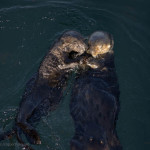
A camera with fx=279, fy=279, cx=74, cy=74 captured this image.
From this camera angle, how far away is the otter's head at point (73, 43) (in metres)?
7.15

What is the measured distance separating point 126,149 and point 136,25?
454 centimetres

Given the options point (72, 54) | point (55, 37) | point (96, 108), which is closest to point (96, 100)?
point (96, 108)

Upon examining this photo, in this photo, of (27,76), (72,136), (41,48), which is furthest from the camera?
(41,48)

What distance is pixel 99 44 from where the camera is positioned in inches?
281

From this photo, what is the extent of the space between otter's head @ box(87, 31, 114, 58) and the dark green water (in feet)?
2.08

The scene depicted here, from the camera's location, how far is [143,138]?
6.23 metres

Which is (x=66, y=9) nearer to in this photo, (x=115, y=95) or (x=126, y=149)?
(x=115, y=95)

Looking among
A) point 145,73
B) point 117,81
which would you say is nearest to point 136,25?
point 145,73

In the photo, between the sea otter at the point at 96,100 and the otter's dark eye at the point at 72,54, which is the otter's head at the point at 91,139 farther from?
the otter's dark eye at the point at 72,54

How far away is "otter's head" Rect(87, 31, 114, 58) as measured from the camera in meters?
7.16

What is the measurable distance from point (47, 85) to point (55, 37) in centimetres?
236

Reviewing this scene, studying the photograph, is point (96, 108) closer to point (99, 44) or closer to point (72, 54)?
point (99, 44)

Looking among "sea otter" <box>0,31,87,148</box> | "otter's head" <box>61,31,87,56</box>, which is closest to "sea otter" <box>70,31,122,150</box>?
"otter's head" <box>61,31,87,56</box>

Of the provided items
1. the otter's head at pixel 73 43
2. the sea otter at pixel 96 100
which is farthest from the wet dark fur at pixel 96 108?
the otter's head at pixel 73 43
